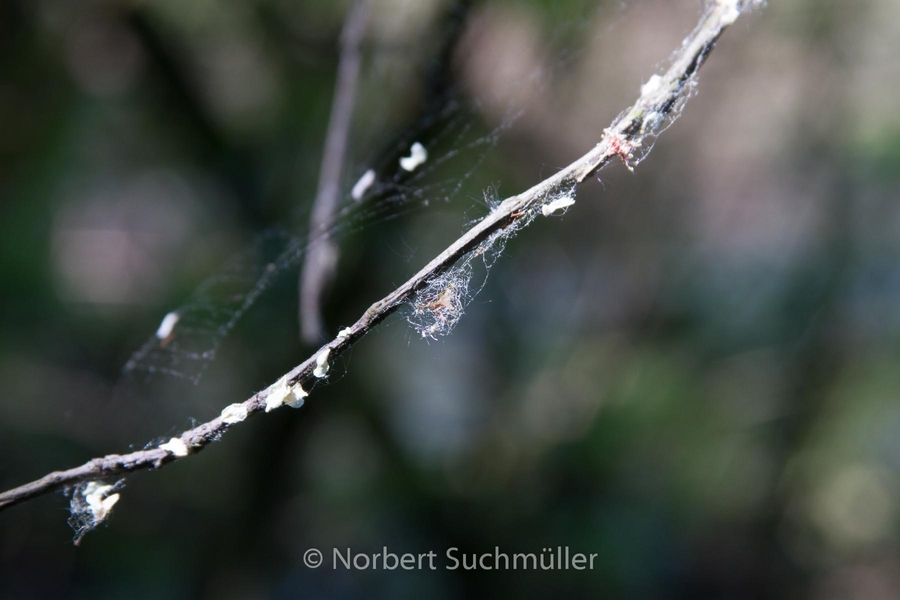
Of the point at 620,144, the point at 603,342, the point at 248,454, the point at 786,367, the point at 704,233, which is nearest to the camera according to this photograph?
the point at 620,144

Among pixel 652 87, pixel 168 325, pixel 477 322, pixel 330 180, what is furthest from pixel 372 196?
pixel 477 322

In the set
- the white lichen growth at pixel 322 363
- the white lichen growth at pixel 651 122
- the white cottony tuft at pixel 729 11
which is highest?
the white cottony tuft at pixel 729 11

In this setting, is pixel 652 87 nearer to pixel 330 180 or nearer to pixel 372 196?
pixel 330 180

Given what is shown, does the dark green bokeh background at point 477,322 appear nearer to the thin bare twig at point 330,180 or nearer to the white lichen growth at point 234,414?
the thin bare twig at point 330,180

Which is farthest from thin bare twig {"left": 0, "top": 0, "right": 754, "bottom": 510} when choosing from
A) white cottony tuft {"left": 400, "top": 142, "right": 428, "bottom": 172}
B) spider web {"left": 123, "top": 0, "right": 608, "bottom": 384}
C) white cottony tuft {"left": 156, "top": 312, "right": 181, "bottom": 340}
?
white cottony tuft {"left": 156, "top": 312, "right": 181, "bottom": 340}

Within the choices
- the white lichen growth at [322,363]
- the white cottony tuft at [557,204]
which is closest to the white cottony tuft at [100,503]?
the white lichen growth at [322,363]

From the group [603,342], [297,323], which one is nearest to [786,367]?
[603,342]

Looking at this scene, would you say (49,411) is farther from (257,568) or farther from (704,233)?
(704,233)
